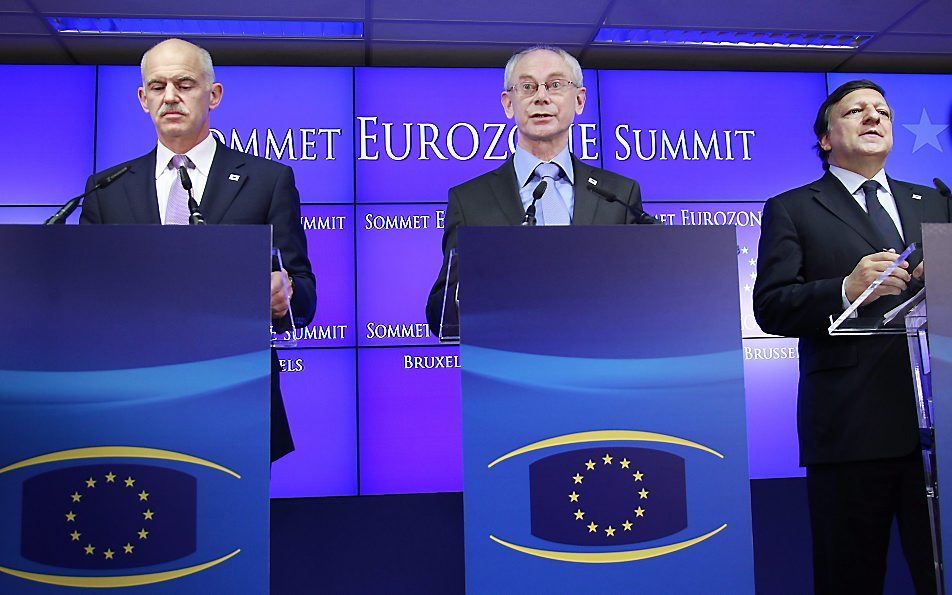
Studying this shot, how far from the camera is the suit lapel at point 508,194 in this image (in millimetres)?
2455

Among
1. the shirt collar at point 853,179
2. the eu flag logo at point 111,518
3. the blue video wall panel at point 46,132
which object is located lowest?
the eu flag logo at point 111,518

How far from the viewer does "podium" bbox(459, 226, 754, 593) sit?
5.21 ft

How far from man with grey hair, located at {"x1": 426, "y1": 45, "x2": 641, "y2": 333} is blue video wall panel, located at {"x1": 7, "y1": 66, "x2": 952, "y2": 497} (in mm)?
2498

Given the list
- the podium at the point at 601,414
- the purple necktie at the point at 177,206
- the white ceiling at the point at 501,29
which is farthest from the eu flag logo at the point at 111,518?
the white ceiling at the point at 501,29

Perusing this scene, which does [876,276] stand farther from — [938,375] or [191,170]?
[191,170]

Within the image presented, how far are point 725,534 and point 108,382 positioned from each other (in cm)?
118

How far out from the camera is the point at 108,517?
153cm

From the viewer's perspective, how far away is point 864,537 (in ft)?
7.56

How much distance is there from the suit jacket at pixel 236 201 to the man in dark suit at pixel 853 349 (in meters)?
1.39

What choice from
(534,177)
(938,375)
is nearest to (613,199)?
(534,177)

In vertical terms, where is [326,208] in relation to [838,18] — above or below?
below

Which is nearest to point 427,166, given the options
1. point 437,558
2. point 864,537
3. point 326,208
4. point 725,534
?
point 326,208

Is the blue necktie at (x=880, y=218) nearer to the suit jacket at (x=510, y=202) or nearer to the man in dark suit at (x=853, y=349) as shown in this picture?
the man in dark suit at (x=853, y=349)

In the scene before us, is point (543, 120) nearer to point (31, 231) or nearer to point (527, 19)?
→ point (31, 231)
